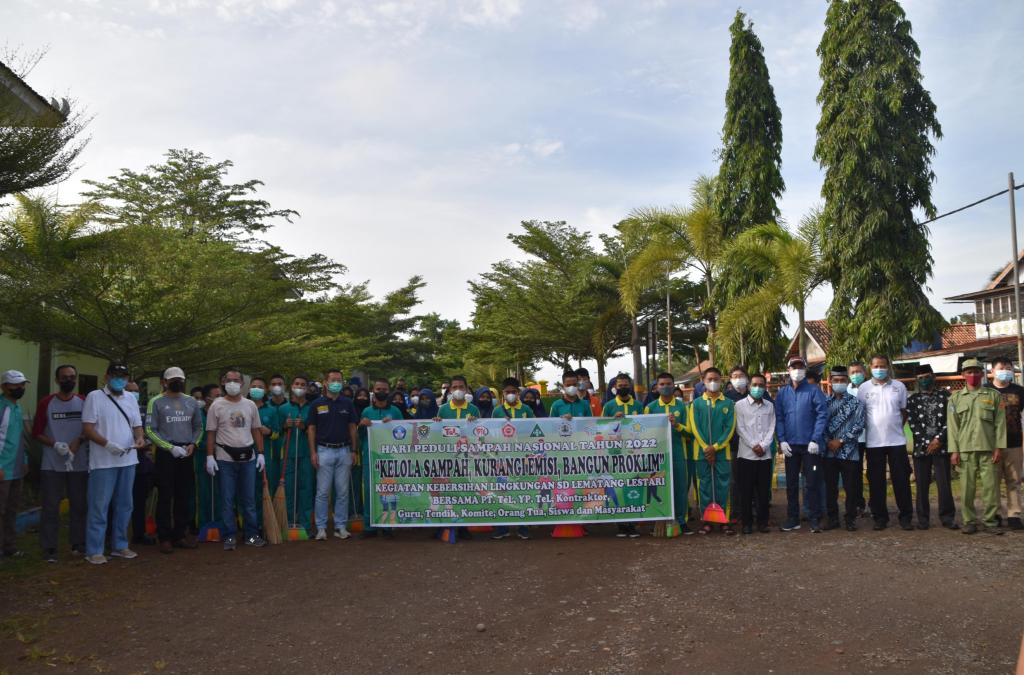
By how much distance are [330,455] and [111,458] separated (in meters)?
2.12

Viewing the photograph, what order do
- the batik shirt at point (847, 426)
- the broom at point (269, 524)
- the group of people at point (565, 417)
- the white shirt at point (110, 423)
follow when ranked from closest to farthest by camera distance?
the white shirt at point (110, 423) < the group of people at point (565, 417) < the broom at point (269, 524) < the batik shirt at point (847, 426)

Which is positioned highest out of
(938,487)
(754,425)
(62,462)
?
(754,425)

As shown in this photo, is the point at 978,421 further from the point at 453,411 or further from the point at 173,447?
the point at 173,447

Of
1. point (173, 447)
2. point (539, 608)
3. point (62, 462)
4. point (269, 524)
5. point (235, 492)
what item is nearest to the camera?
point (539, 608)

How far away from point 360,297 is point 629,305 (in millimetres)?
11225

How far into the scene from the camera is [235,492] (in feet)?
27.2

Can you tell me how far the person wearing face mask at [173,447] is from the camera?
7906 mm

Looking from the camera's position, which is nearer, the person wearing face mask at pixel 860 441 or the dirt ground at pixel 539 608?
the dirt ground at pixel 539 608

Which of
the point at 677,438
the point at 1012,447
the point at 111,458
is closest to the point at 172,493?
the point at 111,458

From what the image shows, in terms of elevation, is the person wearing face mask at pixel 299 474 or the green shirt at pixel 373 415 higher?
the green shirt at pixel 373 415

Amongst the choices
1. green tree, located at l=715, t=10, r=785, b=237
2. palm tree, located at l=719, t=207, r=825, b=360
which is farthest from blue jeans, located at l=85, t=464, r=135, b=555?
green tree, located at l=715, t=10, r=785, b=237

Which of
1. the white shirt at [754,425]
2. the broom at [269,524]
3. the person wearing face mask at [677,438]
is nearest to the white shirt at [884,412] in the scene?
the white shirt at [754,425]

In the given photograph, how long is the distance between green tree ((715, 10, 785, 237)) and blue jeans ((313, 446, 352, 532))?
17.1m

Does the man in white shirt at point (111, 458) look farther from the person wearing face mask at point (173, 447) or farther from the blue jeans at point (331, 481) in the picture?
the blue jeans at point (331, 481)
